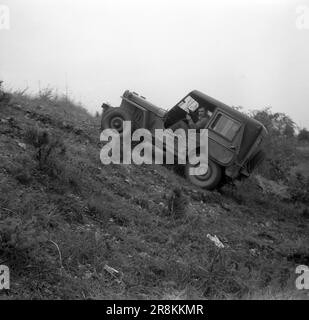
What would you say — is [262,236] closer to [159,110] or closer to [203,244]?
[203,244]

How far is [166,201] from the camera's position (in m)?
9.52

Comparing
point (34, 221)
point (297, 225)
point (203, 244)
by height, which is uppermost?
point (34, 221)

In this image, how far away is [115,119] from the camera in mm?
13227

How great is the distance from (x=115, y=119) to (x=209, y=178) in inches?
107

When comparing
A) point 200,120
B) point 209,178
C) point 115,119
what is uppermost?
point 200,120

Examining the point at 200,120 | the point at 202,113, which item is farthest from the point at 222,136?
the point at 202,113

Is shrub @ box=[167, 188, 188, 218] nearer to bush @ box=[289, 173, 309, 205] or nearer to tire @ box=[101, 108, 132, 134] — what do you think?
tire @ box=[101, 108, 132, 134]

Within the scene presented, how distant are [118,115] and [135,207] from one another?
4.69 metres

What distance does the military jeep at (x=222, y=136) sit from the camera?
11.9 m

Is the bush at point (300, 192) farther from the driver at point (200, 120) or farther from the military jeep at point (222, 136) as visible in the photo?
the driver at point (200, 120)

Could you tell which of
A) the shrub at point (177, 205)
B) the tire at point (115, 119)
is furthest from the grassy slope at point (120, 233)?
the tire at point (115, 119)

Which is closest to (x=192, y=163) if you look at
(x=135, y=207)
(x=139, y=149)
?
(x=139, y=149)

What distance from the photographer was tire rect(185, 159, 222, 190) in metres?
12.0

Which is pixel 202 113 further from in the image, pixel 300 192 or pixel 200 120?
pixel 300 192
